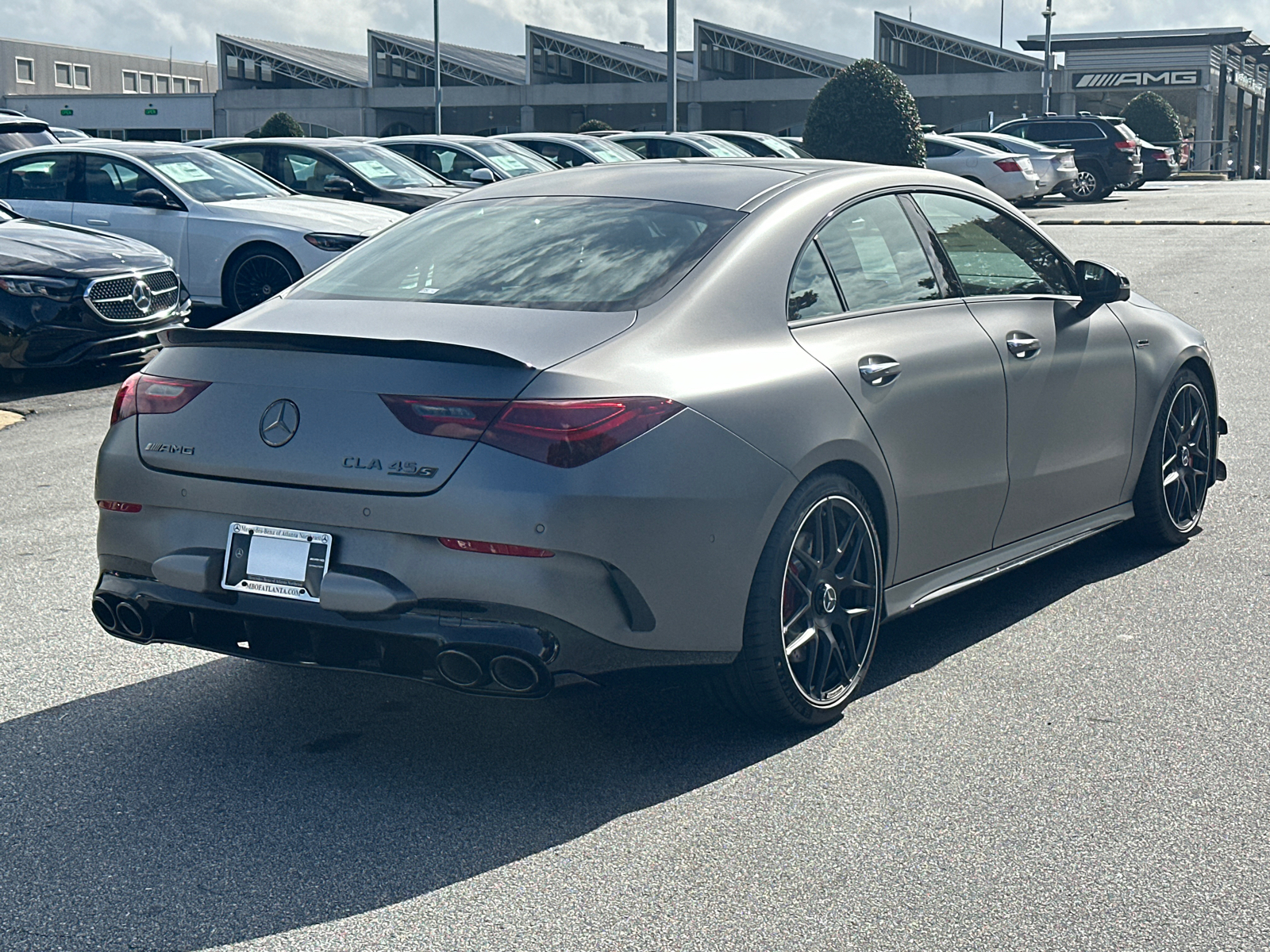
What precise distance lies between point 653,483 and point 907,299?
1.48m

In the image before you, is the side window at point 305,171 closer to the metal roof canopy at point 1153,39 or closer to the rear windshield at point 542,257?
the rear windshield at point 542,257

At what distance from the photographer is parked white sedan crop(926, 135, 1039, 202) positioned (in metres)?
31.2

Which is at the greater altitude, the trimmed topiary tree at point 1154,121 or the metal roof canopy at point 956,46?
the metal roof canopy at point 956,46

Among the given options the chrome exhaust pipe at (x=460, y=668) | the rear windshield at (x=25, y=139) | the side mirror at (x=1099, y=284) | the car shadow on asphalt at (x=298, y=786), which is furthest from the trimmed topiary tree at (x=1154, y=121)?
the chrome exhaust pipe at (x=460, y=668)

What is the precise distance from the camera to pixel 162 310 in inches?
430

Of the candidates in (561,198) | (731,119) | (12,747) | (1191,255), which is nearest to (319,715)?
(12,747)

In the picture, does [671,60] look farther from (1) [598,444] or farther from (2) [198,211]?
(1) [598,444]

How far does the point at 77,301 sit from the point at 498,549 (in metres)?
7.59

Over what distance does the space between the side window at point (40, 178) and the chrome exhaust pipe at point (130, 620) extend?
1042 cm

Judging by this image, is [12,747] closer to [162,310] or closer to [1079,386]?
[1079,386]

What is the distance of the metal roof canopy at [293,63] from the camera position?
76625 mm

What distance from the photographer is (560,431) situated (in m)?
3.60

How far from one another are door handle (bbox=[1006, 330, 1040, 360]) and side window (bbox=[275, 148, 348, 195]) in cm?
1191

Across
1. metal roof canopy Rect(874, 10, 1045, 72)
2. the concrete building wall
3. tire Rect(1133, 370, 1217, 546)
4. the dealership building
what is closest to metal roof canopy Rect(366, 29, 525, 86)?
the dealership building
